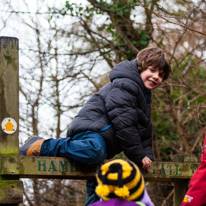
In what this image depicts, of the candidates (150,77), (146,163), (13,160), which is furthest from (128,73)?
(13,160)

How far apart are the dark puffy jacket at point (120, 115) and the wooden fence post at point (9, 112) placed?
558mm

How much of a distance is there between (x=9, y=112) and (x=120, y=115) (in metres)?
0.88

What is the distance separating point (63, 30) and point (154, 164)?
183 inches

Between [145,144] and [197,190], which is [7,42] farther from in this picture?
[197,190]

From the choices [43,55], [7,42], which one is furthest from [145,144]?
[43,55]

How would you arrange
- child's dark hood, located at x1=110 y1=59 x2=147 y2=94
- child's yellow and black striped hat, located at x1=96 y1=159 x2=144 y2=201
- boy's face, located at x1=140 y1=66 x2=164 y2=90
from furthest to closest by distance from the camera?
boy's face, located at x1=140 y1=66 x2=164 y2=90
child's dark hood, located at x1=110 y1=59 x2=147 y2=94
child's yellow and black striped hat, located at x1=96 y1=159 x2=144 y2=201

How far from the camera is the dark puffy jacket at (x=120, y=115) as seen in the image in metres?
2.56

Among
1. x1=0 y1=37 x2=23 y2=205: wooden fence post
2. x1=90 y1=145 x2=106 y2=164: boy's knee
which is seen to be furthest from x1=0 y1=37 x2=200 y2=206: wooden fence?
x1=90 y1=145 x2=106 y2=164: boy's knee

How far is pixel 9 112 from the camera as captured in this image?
2.29 m

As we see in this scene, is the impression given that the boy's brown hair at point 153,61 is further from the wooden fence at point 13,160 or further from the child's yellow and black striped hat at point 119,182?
the child's yellow and black striped hat at point 119,182

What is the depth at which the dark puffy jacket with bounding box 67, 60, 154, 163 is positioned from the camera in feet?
8.41

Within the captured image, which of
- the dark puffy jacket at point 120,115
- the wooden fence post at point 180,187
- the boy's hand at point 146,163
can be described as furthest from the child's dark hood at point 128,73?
the wooden fence post at point 180,187

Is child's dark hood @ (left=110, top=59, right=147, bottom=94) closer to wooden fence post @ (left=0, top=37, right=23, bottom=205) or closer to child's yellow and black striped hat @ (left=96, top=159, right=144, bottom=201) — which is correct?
wooden fence post @ (left=0, top=37, right=23, bottom=205)

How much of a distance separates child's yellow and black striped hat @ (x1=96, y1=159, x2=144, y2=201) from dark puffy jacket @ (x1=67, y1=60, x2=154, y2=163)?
773 millimetres
